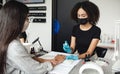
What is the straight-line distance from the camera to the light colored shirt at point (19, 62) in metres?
1.04

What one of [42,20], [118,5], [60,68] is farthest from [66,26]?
[60,68]

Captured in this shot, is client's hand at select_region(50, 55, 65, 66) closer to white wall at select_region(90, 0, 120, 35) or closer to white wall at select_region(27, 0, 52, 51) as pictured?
white wall at select_region(90, 0, 120, 35)

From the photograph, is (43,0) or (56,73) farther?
(43,0)

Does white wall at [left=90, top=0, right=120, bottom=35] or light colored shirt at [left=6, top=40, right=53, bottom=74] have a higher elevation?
white wall at [left=90, top=0, right=120, bottom=35]

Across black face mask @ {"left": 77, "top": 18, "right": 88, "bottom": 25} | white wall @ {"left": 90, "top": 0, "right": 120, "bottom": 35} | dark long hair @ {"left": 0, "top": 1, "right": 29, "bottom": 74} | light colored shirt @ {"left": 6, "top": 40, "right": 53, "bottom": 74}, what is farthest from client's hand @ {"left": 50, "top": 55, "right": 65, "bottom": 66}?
white wall @ {"left": 90, "top": 0, "right": 120, "bottom": 35}

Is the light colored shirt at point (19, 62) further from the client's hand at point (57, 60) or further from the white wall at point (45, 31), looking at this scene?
the white wall at point (45, 31)

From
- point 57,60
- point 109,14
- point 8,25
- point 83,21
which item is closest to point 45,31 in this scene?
point 109,14

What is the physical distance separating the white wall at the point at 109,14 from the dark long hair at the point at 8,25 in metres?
2.32

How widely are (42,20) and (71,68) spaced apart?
2.61 metres

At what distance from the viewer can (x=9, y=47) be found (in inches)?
41.4

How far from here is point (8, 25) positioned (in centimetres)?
105

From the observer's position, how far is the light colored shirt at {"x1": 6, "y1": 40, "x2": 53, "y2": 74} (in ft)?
3.43

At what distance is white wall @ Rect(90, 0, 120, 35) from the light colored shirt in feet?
7.38

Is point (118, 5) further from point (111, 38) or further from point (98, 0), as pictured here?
point (111, 38)
